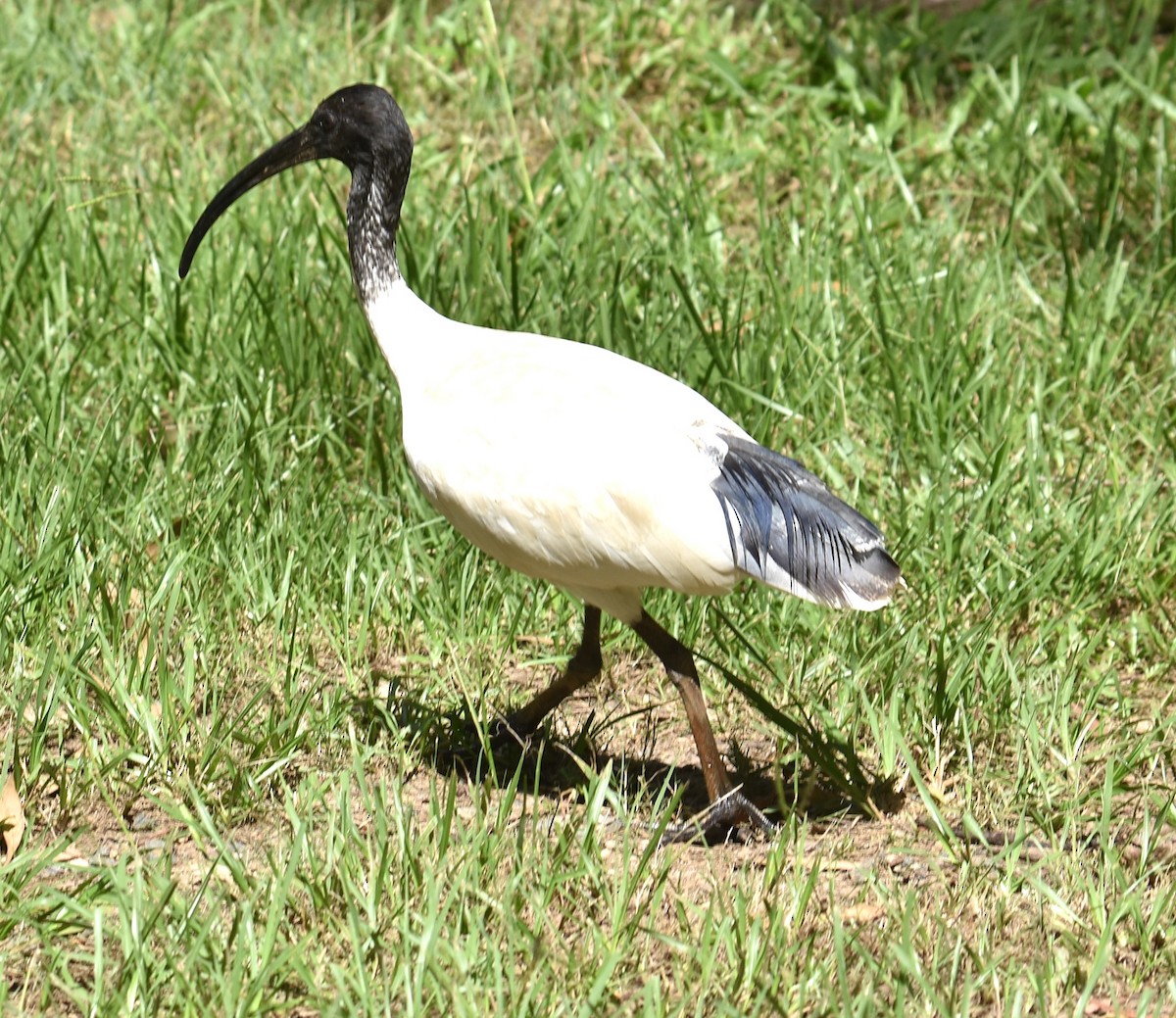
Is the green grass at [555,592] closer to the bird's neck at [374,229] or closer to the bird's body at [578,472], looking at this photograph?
the bird's body at [578,472]

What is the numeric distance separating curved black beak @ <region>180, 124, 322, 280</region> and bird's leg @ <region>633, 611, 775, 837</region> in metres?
1.46

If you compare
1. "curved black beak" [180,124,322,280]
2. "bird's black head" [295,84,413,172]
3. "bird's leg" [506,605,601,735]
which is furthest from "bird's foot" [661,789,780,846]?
"curved black beak" [180,124,322,280]

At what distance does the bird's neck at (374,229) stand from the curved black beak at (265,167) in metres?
0.21

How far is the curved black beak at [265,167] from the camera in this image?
3992mm

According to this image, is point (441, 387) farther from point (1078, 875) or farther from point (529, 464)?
point (1078, 875)

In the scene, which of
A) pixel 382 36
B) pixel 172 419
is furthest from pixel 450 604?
pixel 382 36

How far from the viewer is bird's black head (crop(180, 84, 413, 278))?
3.84m

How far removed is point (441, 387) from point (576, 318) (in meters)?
1.54

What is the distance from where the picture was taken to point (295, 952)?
2.84 meters

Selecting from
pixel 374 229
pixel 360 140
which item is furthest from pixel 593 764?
pixel 360 140

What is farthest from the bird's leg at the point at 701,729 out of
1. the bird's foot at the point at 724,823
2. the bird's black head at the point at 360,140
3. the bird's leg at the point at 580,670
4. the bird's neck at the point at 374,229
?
the bird's black head at the point at 360,140

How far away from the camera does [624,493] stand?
3352mm

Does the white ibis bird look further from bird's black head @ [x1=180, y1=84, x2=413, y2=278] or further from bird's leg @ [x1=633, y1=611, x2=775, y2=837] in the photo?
bird's black head @ [x1=180, y1=84, x2=413, y2=278]

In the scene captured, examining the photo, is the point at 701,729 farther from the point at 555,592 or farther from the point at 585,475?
the point at 555,592
